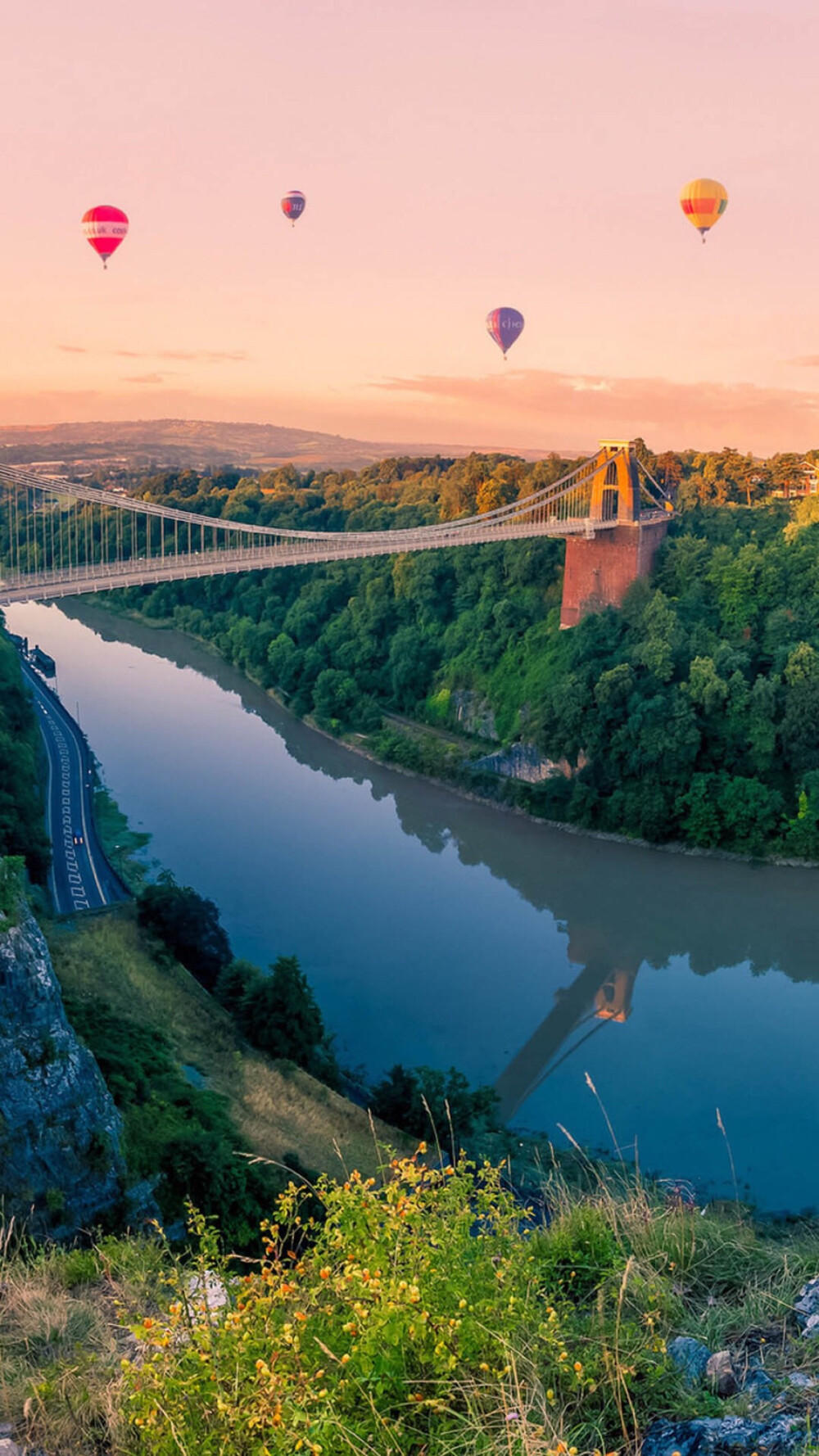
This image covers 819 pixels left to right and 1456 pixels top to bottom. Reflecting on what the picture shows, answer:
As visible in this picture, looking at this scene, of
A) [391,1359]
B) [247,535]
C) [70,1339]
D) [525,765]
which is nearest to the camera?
[391,1359]

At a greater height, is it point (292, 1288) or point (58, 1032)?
point (292, 1288)

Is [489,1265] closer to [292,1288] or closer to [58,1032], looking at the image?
[292,1288]

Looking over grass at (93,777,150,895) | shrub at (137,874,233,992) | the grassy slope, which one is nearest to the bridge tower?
grass at (93,777,150,895)

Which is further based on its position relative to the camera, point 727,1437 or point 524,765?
point 524,765

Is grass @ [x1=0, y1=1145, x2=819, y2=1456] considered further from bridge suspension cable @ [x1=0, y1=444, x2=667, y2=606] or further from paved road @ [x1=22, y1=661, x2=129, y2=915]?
bridge suspension cable @ [x1=0, y1=444, x2=667, y2=606]

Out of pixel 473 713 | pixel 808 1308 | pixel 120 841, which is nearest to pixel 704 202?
pixel 473 713

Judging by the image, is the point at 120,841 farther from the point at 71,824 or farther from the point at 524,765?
the point at 524,765

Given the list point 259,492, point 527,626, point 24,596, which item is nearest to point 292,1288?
point 24,596
